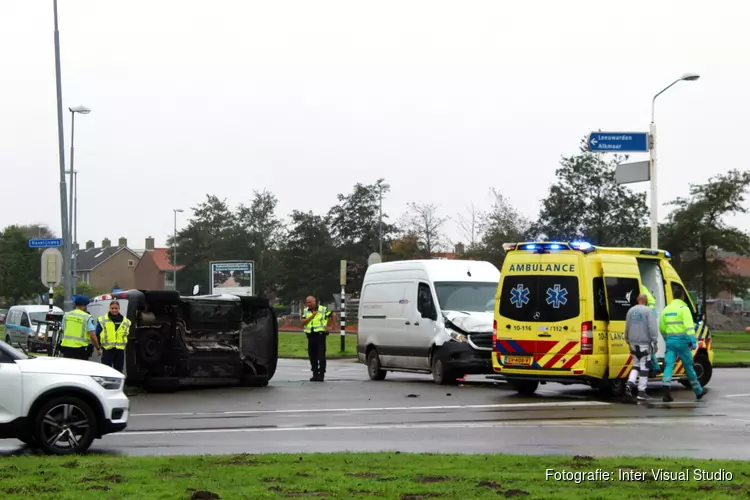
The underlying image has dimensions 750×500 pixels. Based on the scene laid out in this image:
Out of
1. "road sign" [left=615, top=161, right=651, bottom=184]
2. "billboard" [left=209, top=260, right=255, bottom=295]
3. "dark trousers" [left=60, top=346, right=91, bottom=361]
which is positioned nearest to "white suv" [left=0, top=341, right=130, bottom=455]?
"dark trousers" [left=60, top=346, right=91, bottom=361]

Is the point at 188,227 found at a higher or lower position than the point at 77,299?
higher

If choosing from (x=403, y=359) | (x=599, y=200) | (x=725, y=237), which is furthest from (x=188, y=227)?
(x=403, y=359)

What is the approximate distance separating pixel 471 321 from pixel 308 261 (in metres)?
75.7

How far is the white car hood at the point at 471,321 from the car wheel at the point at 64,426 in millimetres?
10251

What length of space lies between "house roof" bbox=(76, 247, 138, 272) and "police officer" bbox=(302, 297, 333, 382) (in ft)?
391

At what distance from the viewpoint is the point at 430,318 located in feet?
68.6

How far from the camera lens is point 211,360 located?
20.4 meters

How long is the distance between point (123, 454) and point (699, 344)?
479 inches

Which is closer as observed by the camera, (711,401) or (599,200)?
(711,401)

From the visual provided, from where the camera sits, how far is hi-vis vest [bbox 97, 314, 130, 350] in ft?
59.7

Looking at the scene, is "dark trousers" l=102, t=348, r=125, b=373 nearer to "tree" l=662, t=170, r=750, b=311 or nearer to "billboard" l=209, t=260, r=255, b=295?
"billboard" l=209, t=260, r=255, b=295

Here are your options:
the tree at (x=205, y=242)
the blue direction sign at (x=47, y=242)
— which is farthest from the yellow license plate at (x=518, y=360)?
the tree at (x=205, y=242)

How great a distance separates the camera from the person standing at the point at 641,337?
16.8m

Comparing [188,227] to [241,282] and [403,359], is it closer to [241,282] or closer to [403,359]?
[241,282]
